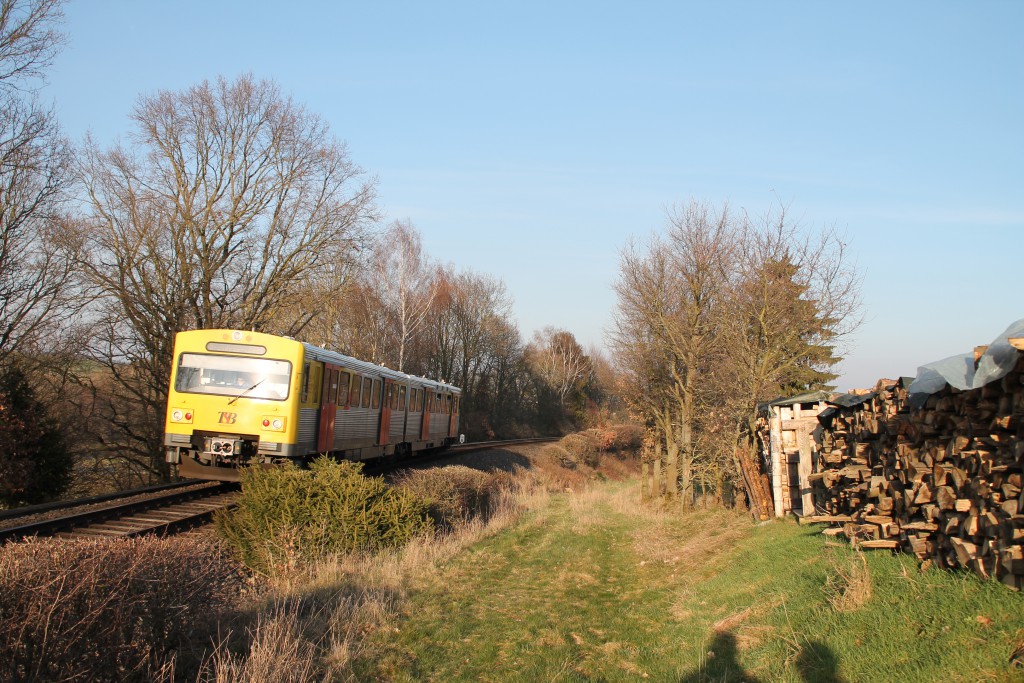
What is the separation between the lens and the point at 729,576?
29.1ft

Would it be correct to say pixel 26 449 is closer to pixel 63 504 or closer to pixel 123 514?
pixel 63 504

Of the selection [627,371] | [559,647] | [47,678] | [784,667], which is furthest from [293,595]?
[627,371]

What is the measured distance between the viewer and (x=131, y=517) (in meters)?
11.1

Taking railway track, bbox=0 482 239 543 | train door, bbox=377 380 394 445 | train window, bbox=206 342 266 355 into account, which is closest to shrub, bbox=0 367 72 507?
railway track, bbox=0 482 239 543

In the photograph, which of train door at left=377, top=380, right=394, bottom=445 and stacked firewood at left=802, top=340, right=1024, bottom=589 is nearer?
stacked firewood at left=802, top=340, right=1024, bottom=589

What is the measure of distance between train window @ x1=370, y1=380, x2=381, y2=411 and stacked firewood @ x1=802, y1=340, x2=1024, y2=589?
12042 mm

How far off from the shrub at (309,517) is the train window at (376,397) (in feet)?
26.4

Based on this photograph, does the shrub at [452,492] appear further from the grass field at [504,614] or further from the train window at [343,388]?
the train window at [343,388]

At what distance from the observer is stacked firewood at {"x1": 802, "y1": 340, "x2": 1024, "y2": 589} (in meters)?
5.20

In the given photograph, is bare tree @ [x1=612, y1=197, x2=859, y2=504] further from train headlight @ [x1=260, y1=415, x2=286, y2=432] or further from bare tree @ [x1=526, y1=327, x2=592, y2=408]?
bare tree @ [x1=526, y1=327, x2=592, y2=408]

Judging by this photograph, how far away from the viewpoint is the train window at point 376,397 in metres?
18.9

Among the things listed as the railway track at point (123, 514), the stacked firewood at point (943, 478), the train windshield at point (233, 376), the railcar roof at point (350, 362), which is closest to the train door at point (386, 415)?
the railcar roof at point (350, 362)

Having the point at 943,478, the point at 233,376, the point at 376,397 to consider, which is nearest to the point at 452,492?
the point at 233,376

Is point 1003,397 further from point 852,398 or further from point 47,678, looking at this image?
point 47,678
